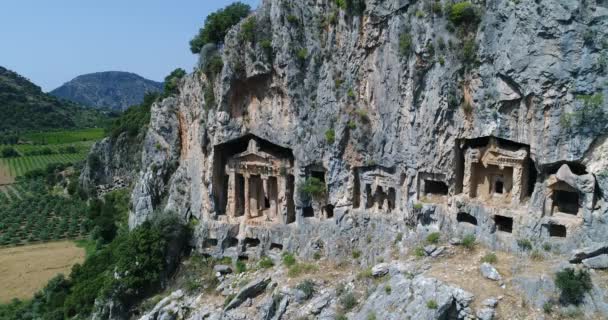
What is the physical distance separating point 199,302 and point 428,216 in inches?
596

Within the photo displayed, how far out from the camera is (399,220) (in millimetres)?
29969

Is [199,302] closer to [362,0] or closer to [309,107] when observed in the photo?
[309,107]

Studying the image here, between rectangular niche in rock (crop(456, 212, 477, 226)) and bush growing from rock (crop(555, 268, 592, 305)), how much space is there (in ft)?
20.1

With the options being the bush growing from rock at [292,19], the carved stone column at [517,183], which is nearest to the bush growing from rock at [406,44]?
the bush growing from rock at [292,19]

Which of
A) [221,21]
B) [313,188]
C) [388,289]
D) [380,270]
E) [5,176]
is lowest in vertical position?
[388,289]

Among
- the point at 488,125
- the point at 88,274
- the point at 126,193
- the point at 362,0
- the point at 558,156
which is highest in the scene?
the point at 362,0

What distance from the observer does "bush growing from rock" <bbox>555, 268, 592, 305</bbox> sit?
878 inches

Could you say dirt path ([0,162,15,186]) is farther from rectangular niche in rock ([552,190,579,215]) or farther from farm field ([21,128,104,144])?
rectangular niche in rock ([552,190,579,215])

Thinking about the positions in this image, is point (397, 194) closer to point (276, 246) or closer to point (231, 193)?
point (276, 246)

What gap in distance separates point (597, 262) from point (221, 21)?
33.9m

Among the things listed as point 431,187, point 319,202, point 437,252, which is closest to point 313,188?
Answer: point 319,202

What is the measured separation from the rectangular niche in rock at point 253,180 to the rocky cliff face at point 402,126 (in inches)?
5.8

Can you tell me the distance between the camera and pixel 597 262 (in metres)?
23.4

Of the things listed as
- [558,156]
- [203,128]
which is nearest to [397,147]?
[558,156]
